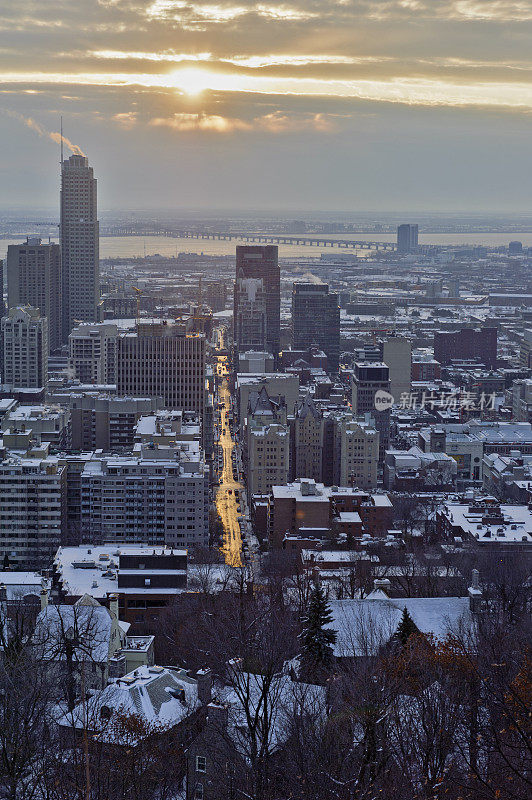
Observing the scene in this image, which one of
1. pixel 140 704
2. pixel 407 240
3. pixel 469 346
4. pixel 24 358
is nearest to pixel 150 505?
pixel 140 704

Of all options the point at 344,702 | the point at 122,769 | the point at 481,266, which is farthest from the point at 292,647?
the point at 481,266

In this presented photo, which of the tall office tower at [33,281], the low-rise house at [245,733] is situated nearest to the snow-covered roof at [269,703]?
the low-rise house at [245,733]

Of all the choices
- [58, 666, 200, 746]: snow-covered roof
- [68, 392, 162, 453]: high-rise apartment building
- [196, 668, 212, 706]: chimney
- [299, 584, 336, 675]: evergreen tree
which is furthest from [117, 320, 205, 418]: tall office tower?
[196, 668, 212, 706]: chimney

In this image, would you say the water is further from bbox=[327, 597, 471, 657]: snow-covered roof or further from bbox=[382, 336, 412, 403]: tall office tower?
bbox=[327, 597, 471, 657]: snow-covered roof

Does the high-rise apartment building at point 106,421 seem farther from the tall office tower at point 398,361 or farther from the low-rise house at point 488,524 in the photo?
the tall office tower at point 398,361

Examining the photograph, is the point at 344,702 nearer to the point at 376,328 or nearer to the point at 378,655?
the point at 378,655

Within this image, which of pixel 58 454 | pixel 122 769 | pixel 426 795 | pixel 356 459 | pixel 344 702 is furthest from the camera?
pixel 356 459

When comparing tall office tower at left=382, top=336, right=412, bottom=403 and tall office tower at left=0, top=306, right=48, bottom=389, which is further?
tall office tower at left=382, top=336, right=412, bottom=403
